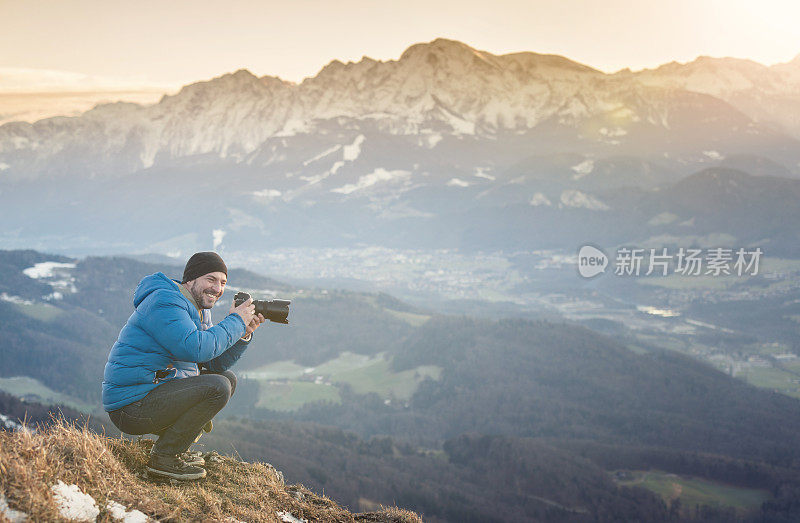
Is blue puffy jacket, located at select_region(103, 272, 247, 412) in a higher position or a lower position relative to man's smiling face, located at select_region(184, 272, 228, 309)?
lower

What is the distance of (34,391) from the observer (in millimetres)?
175125

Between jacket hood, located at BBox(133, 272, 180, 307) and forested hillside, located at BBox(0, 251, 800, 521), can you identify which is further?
forested hillside, located at BBox(0, 251, 800, 521)

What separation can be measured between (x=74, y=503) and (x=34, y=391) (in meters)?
194

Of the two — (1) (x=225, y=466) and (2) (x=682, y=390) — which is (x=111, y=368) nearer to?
(1) (x=225, y=466)

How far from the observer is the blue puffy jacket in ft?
31.0

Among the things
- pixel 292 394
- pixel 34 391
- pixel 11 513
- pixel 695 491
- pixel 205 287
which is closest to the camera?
pixel 11 513

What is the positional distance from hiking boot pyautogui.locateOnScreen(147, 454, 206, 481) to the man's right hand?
8.94 feet

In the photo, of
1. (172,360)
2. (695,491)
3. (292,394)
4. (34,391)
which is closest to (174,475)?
(172,360)

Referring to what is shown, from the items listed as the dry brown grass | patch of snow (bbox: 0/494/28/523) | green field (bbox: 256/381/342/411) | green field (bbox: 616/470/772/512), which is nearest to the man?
the dry brown grass

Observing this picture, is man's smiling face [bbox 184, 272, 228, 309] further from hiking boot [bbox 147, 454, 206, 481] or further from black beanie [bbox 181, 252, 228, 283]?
hiking boot [bbox 147, 454, 206, 481]

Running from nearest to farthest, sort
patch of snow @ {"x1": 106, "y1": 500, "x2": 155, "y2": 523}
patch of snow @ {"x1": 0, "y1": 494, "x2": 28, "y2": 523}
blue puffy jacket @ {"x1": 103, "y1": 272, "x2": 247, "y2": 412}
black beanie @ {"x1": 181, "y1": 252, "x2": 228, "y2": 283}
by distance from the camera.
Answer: patch of snow @ {"x1": 0, "y1": 494, "x2": 28, "y2": 523} < patch of snow @ {"x1": 106, "y1": 500, "x2": 155, "y2": 523} < blue puffy jacket @ {"x1": 103, "y1": 272, "x2": 247, "y2": 412} < black beanie @ {"x1": 181, "y1": 252, "x2": 228, "y2": 283}

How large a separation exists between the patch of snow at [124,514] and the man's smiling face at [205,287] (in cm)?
316

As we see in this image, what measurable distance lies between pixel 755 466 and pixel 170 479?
5678 inches

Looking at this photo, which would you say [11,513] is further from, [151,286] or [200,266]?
[200,266]
